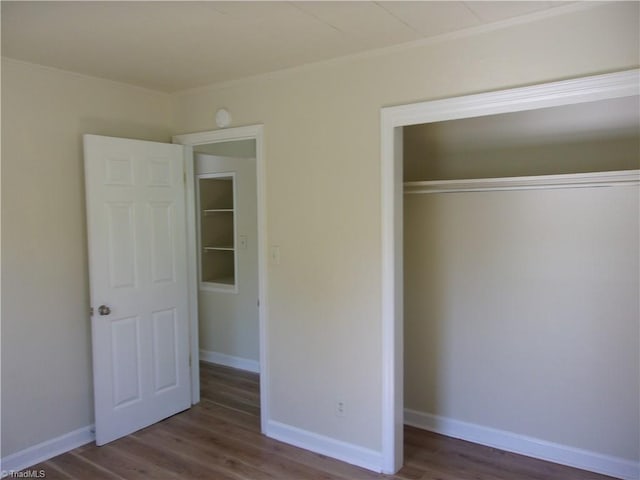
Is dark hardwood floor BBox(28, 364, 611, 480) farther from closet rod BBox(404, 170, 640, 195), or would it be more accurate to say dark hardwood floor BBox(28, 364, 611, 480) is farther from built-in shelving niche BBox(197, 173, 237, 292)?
built-in shelving niche BBox(197, 173, 237, 292)

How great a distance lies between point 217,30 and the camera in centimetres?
246

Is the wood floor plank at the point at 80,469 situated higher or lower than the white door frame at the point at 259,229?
lower

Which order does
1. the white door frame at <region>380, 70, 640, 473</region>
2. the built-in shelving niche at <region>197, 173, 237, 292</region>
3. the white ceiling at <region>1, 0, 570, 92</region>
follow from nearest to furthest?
the white ceiling at <region>1, 0, 570, 92</region> < the white door frame at <region>380, 70, 640, 473</region> < the built-in shelving niche at <region>197, 173, 237, 292</region>

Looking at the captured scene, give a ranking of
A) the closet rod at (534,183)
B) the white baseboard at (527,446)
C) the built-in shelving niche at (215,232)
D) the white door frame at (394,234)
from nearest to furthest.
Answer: the white door frame at (394,234), the closet rod at (534,183), the white baseboard at (527,446), the built-in shelving niche at (215,232)

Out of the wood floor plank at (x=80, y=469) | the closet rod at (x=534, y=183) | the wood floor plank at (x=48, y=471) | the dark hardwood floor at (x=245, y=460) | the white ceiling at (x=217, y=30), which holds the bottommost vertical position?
the dark hardwood floor at (x=245, y=460)

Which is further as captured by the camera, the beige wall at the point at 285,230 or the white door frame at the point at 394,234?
the beige wall at the point at 285,230

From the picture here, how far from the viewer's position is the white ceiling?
2193mm

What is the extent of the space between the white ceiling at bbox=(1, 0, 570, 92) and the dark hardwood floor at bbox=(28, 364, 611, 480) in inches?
97.9

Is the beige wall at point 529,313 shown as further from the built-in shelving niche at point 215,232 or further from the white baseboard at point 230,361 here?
the built-in shelving niche at point 215,232

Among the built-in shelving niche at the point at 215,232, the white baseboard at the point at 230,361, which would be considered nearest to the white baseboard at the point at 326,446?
the white baseboard at the point at 230,361

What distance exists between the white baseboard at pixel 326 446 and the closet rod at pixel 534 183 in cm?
175

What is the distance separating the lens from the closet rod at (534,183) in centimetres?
279

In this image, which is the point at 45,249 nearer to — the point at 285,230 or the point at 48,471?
the point at 48,471

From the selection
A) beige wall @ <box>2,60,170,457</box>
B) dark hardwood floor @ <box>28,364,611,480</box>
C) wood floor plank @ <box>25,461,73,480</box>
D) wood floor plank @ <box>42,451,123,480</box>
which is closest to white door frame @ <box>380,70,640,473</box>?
dark hardwood floor @ <box>28,364,611,480</box>
